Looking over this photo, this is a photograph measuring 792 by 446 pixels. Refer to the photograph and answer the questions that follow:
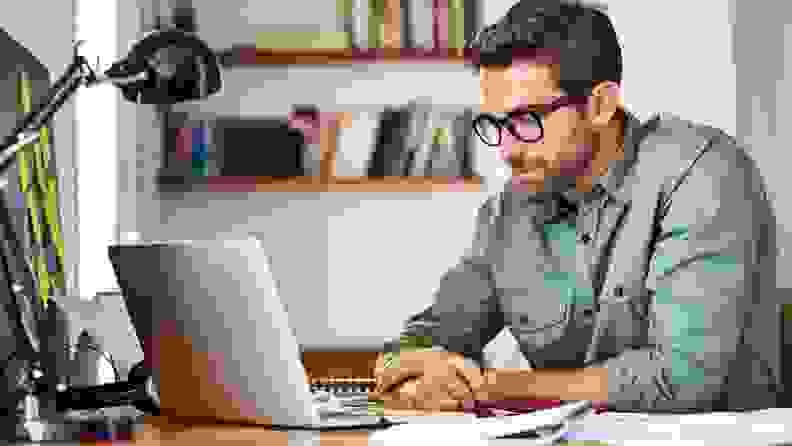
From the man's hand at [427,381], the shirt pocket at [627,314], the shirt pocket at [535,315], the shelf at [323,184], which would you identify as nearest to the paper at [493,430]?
the man's hand at [427,381]

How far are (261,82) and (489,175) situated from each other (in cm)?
85

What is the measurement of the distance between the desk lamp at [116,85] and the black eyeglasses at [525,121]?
0.66m

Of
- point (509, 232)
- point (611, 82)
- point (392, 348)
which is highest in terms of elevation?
point (611, 82)

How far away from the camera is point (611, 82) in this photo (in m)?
2.03

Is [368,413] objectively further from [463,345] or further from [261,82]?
[261,82]

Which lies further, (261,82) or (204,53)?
(261,82)

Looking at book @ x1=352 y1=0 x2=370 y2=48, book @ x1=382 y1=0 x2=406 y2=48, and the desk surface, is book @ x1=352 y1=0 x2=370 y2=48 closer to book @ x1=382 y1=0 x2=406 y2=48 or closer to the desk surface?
book @ x1=382 y1=0 x2=406 y2=48

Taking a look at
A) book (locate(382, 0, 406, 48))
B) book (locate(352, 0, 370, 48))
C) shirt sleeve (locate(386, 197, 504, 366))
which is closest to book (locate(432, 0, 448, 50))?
book (locate(382, 0, 406, 48))

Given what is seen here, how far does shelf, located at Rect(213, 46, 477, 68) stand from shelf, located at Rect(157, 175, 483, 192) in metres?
0.40

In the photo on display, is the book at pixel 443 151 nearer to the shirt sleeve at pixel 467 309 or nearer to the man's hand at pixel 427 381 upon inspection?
the shirt sleeve at pixel 467 309

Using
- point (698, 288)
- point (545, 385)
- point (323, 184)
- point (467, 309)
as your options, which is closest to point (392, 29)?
point (323, 184)

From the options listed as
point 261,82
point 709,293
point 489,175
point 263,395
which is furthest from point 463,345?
point 261,82

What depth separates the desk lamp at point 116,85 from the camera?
1.28m

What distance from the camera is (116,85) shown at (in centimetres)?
131
